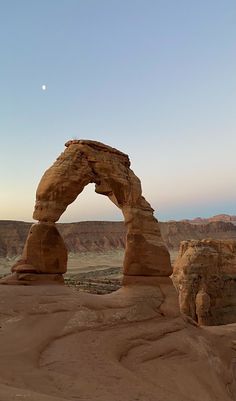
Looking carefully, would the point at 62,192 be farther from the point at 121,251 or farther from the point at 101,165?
the point at 121,251

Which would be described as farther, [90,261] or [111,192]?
[90,261]

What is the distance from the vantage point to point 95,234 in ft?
358

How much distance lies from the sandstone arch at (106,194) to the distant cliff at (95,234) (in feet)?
260

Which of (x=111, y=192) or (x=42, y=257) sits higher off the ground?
(x=111, y=192)

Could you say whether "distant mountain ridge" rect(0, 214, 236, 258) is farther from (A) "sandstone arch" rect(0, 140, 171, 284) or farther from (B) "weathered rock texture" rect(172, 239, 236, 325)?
(A) "sandstone arch" rect(0, 140, 171, 284)

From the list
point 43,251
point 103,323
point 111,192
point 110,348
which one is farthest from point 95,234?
point 110,348

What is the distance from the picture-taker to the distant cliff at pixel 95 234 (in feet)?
308

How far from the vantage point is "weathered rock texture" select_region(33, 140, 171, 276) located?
1376 centimetres

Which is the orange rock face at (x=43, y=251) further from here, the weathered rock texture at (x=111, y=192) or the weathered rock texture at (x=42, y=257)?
the weathered rock texture at (x=111, y=192)

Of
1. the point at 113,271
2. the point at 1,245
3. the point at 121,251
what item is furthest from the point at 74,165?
the point at 121,251

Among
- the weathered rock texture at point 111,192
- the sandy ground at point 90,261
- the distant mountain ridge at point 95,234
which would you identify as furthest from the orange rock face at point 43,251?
the distant mountain ridge at point 95,234

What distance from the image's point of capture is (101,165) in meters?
14.5

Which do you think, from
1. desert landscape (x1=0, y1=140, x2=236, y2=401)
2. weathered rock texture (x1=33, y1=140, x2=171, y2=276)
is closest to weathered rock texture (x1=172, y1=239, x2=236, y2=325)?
desert landscape (x1=0, y1=140, x2=236, y2=401)

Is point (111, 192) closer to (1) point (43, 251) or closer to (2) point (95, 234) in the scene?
(1) point (43, 251)
